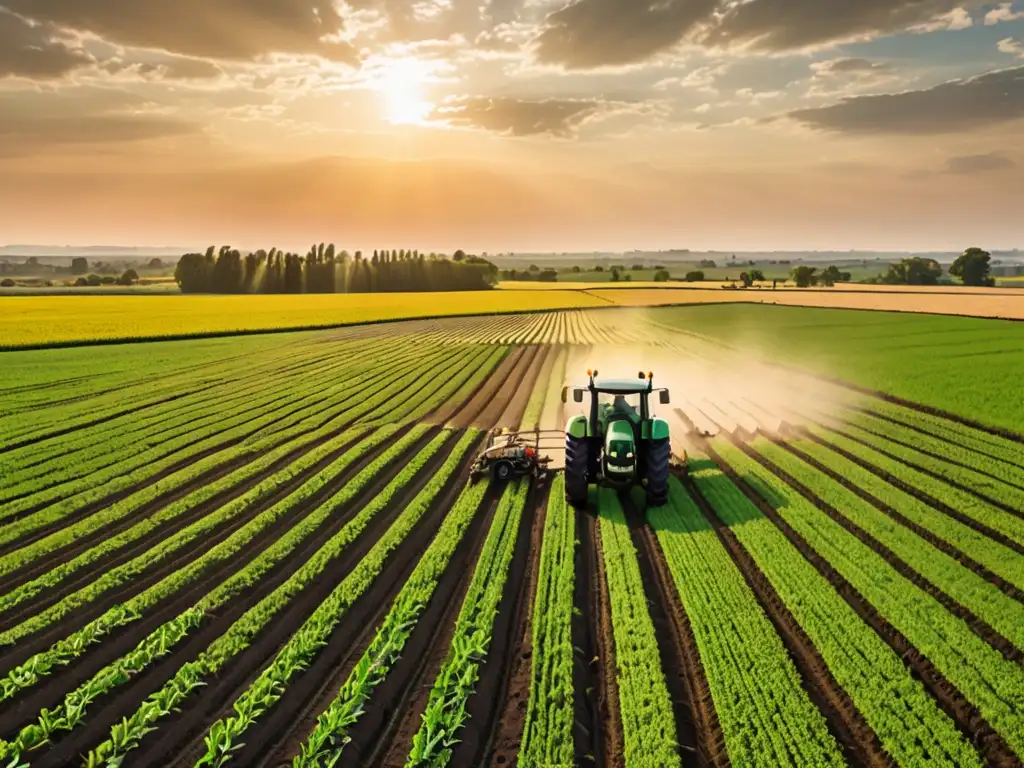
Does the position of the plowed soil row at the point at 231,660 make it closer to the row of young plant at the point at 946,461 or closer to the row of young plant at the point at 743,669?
the row of young plant at the point at 743,669

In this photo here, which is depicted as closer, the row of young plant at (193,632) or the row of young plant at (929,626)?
the row of young plant at (193,632)

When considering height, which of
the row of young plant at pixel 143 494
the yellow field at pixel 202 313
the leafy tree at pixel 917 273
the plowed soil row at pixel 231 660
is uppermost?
the leafy tree at pixel 917 273

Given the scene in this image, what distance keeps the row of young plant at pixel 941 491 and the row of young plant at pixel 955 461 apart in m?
0.50

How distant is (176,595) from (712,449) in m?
13.3

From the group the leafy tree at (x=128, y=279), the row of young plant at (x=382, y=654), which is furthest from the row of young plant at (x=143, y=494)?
the leafy tree at (x=128, y=279)

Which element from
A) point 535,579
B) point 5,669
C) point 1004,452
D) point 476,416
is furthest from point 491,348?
point 5,669

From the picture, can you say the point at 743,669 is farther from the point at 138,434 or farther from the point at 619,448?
the point at 138,434

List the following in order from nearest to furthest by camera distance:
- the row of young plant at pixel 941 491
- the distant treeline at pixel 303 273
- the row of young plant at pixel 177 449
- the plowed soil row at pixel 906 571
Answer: the plowed soil row at pixel 906 571, the row of young plant at pixel 941 491, the row of young plant at pixel 177 449, the distant treeline at pixel 303 273

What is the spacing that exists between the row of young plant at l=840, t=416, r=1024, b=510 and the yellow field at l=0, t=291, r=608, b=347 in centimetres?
4255

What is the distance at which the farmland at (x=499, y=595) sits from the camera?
6.79m

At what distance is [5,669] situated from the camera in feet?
26.4

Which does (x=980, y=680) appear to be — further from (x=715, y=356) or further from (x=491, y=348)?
(x=491, y=348)

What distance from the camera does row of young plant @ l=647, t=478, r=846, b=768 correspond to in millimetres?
6402

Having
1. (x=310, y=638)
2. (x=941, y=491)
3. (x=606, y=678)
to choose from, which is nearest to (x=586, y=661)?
(x=606, y=678)
